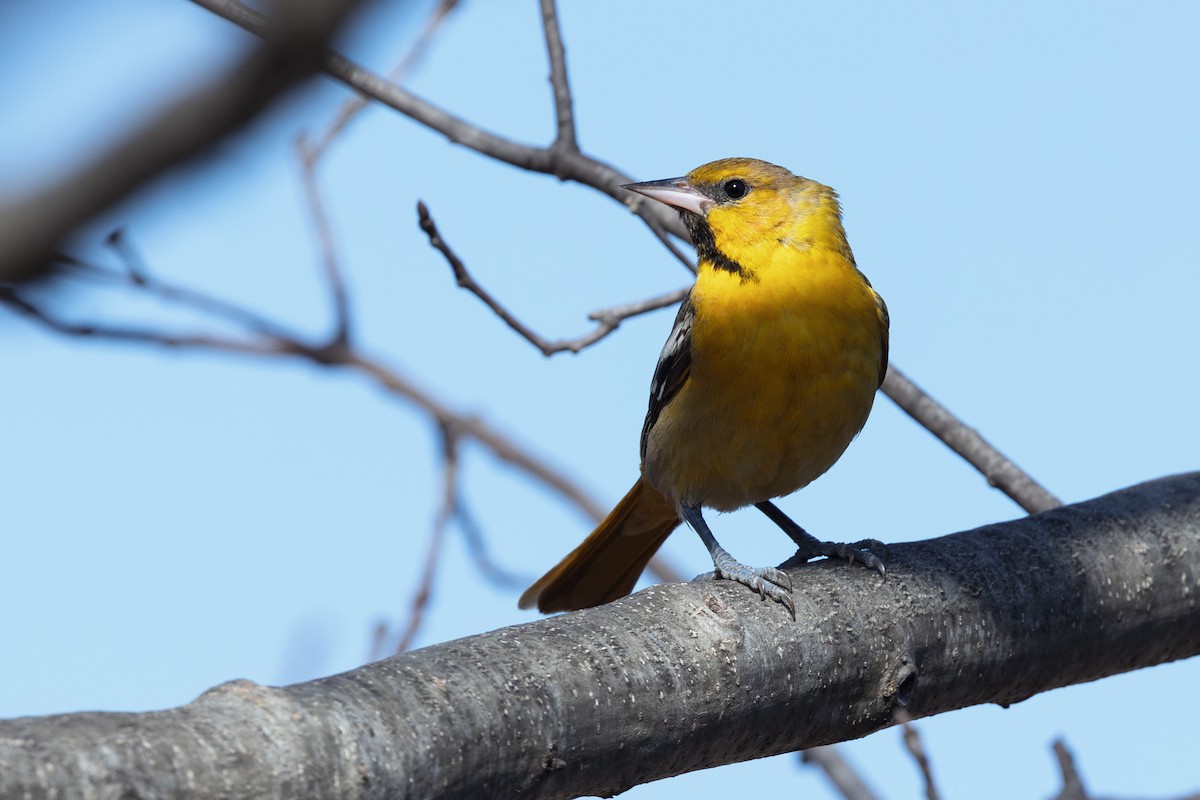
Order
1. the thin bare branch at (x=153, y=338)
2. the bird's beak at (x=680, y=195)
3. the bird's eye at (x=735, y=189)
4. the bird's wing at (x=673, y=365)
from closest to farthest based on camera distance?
the thin bare branch at (x=153, y=338)
the bird's wing at (x=673, y=365)
the bird's beak at (x=680, y=195)
the bird's eye at (x=735, y=189)

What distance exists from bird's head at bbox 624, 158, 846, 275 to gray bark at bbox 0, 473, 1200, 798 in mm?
1476

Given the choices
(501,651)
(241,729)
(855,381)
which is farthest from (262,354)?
(855,381)

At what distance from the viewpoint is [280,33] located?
856 millimetres

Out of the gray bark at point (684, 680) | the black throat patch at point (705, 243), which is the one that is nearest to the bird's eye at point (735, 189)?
the black throat patch at point (705, 243)

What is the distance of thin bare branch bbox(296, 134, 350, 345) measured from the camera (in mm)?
3189

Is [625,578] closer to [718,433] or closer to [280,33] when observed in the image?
[718,433]

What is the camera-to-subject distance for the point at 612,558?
16.3 feet

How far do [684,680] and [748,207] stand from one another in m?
2.44

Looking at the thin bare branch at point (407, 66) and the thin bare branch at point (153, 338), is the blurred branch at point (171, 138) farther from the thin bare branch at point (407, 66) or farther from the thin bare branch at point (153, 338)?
the thin bare branch at point (407, 66)

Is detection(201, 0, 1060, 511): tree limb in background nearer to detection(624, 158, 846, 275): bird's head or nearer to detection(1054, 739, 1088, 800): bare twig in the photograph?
detection(624, 158, 846, 275): bird's head

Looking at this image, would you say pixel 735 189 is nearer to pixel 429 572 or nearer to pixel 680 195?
pixel 680 195

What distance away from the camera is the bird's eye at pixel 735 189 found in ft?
15.9

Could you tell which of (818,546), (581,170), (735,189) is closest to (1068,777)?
(818,546)

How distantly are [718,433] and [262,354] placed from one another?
1.66 meters
